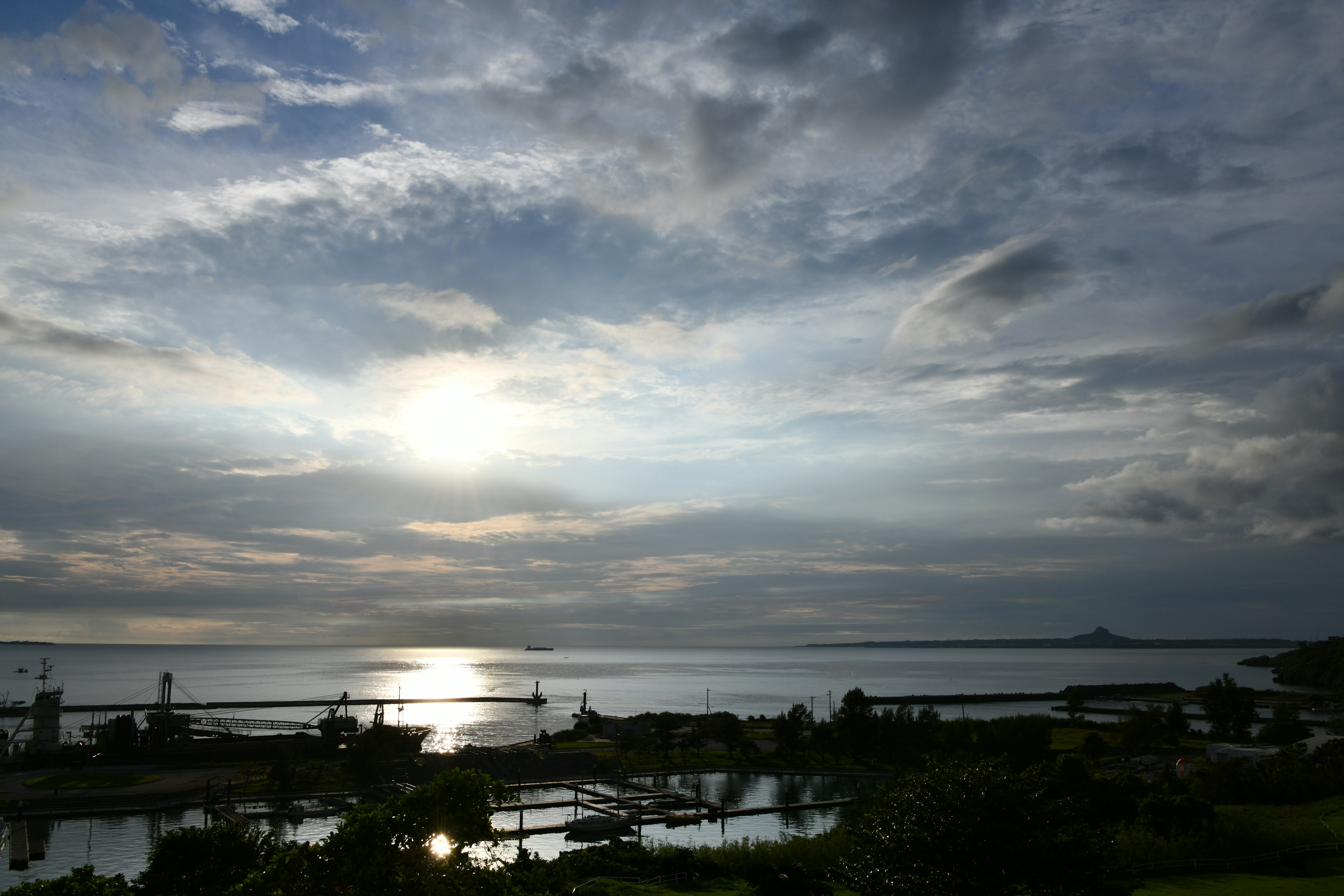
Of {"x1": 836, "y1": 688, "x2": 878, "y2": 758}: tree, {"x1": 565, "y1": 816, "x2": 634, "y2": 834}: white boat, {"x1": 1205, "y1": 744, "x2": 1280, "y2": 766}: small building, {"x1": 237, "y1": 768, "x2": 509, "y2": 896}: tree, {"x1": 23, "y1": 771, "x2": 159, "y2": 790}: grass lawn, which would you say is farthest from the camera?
{"x1": 836, "y1": 688, "x2": 878, "y2": 758}: tree

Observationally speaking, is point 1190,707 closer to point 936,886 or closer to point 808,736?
point 808,736

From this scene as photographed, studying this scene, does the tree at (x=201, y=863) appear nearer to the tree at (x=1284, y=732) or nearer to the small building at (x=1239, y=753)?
the small building at (x=1239, y=753)

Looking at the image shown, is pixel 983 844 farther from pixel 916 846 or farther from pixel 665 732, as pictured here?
pixel 665 732

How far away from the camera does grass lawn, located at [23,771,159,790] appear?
58.7 m

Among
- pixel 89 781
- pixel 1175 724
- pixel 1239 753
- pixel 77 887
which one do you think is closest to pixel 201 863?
pixel 77 887

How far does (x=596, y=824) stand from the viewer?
47500mm

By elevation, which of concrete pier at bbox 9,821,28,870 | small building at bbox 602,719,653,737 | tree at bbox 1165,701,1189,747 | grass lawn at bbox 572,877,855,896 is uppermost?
grass lawn at bbox 572,877,855,896

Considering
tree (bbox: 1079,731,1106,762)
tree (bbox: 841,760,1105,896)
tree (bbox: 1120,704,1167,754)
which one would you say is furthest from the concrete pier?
tree (bbox: 1120,704,1167,754)

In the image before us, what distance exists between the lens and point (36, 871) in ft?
123

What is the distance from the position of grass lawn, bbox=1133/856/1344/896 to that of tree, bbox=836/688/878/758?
143 ft

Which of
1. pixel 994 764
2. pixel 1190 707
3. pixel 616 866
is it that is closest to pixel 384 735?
pixel 616 866

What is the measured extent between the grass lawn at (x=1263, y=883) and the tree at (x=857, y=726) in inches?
1721

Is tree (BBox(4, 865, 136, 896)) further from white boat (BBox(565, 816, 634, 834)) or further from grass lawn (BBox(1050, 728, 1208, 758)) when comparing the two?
grass lawn (BBox(1050, 728, 1208, 758))

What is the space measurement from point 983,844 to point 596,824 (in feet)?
114
